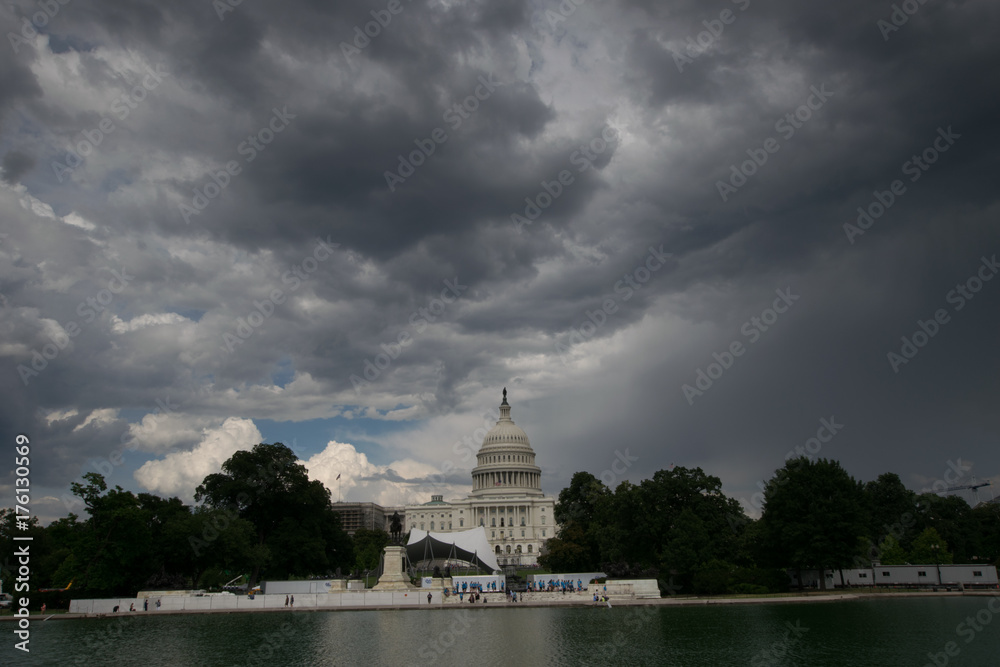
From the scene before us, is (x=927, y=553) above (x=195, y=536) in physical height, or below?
below

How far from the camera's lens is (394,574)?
60688 mm

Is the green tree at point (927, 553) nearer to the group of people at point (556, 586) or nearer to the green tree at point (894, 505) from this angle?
the green tree at point (894, 505)

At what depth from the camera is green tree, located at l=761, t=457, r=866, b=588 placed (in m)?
50.1

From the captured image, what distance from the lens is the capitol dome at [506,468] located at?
516 ft

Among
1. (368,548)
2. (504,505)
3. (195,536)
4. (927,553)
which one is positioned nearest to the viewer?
(195,536)

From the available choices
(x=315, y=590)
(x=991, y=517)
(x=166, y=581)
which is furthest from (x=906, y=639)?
(x=991, y=517)

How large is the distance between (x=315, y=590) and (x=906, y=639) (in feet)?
147

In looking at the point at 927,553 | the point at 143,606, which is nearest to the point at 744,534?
the point at 927,553

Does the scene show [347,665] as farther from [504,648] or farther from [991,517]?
[991,517]

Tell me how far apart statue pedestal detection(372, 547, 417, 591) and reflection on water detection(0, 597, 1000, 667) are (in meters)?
16.6

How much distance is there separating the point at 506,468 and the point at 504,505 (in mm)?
8152

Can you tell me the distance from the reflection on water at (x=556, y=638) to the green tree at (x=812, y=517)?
7616mm

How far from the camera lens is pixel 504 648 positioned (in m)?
27.4

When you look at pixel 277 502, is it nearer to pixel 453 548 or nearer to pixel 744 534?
pixel 453 548
